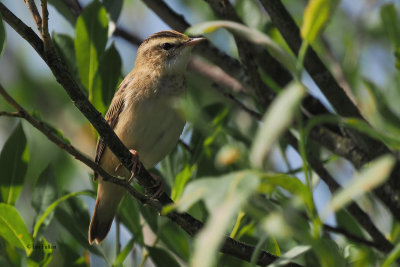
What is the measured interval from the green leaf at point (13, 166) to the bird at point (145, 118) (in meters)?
0.52

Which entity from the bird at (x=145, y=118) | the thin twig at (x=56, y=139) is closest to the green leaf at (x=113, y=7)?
the bird at (x=145, y=118)

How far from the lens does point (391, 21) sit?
9.88 feet

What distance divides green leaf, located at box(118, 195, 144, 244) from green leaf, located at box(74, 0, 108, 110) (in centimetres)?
60

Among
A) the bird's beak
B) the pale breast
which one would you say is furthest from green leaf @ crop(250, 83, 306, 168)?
the bird's beak

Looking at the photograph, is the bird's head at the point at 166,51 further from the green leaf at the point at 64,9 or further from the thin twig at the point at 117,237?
the thin twig at the point at 117,237

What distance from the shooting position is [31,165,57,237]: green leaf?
10.3ft

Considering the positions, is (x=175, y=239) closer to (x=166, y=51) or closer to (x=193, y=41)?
(x=193, y=41)

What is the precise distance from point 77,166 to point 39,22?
2.11 metres

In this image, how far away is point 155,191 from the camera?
3.05m

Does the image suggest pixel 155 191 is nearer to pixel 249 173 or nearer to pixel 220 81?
pixel 220 81

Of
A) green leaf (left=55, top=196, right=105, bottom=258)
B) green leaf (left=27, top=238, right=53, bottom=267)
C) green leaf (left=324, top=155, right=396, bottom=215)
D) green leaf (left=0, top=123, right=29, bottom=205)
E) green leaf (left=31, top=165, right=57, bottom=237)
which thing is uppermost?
green leaf (left=324, top=155, right=396, bottom=215)

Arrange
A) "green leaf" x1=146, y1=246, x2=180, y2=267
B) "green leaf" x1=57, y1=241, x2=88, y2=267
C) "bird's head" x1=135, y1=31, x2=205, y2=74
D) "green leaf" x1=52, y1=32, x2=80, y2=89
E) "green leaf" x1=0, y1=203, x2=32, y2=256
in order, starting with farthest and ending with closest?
"bird's head" x1=135, y1=31, x2=205, y2=74 → "green leaf" x1=52, y1=32, x2=80, y2=89 → "green leaf" x1=57, y1=241, x2=88, y2=267 → "green leaf" x1=146, y1=246, x2=180, y2=267 → "green leaf" x1=0, y1=203, x2=32, y2=256

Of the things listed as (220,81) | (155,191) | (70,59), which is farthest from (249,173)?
(220,81)

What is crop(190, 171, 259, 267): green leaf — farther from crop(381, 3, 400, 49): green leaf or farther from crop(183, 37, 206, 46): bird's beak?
crop(183, 37, 206, 46): bird's beak
